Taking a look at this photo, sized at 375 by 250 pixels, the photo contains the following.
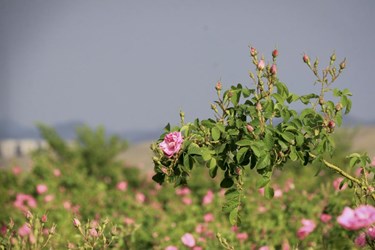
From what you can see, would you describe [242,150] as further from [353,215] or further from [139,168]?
[139,168]

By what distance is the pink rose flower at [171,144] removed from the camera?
2312mm

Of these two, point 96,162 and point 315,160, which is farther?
point 96,162

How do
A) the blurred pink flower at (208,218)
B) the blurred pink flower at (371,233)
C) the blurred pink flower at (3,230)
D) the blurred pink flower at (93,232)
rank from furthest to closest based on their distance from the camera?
the blurred pink flower at (208,218), the blurred pink flower at (3,230), the blurred pink flower at (93,232), the blurred pink flower at (371,233)

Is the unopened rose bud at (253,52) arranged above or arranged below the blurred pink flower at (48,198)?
above

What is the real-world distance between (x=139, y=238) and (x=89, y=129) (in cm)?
550

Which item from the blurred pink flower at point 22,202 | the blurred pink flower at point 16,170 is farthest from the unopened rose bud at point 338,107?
the blurred pink flower at point 16,170

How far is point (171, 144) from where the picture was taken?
234 centimetres

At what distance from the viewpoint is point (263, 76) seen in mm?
2443

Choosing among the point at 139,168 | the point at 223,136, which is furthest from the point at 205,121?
the point at 139,168

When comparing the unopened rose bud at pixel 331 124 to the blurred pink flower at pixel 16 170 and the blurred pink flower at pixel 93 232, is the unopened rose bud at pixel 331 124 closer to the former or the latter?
the blurred pink flower at pixel 93 232

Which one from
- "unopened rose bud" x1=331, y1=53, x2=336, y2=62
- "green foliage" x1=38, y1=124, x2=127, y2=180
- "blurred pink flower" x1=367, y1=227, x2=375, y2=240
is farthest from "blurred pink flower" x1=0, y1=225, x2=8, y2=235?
"green foliage" x1=38, y1=124, x2=127, y2=180

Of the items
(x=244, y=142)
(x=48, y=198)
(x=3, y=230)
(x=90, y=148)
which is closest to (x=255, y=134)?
(x=244, y=142)

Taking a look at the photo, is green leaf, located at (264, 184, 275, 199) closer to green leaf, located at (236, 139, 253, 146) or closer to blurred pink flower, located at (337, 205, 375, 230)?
green leaf, located at (236, 139, 253, 146)

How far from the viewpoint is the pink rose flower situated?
2.31 meters
